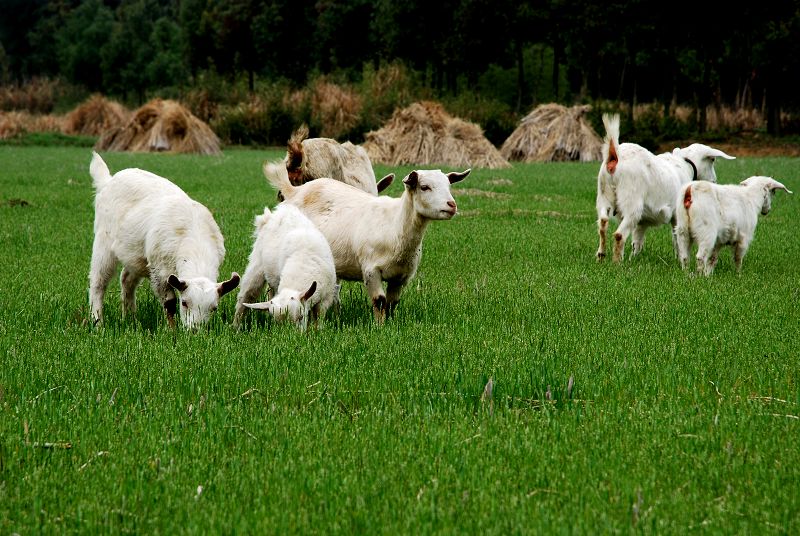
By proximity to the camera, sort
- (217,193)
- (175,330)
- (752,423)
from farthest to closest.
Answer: (217,193), (175,330), (752,423)

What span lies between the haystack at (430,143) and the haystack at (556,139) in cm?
627

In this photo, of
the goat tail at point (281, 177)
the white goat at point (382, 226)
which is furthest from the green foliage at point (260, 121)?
the white goat at point (382, 226)

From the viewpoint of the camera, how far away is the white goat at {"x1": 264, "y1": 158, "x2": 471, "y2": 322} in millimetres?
7574

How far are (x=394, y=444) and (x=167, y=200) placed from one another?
4.27 m

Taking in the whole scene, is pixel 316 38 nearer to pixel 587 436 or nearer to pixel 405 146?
pixel 405 146

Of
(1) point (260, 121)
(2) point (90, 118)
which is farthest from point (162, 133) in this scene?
(2) point (90, 118)

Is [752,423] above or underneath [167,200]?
underneath

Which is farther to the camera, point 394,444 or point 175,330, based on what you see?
point 175,330

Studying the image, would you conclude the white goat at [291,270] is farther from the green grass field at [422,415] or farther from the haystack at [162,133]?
the haystack at [162,133]

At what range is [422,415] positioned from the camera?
483 centimetres

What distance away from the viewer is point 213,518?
11.1 ft

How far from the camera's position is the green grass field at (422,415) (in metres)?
3.55

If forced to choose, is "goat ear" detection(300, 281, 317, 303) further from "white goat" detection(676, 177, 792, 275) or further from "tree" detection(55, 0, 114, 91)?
"tree" detection(55, 0, 114, 91)

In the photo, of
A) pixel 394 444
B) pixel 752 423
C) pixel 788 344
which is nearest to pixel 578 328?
pixel 788 344
